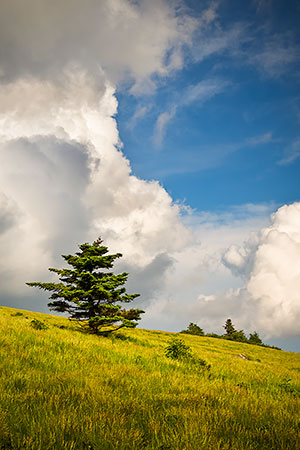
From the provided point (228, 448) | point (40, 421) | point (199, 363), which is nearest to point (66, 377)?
point (40, 421)

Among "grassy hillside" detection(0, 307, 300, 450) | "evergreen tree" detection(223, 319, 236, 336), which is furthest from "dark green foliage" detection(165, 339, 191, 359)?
"evergreen tree" detection(223, 319, 236, 336)

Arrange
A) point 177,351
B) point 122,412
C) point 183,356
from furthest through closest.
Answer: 1. point 177,351
2. point 183,356
3. point 122,412

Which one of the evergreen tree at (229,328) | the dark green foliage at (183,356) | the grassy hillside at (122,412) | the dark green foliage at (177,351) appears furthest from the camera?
the evergreen tree at (229,328)

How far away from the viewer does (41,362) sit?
6.18 m

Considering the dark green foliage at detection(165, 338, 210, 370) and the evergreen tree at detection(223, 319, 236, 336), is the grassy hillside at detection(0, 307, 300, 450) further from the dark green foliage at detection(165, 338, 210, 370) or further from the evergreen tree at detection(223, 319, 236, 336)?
the evergreen tree at detection(223, 319, 236, 336)

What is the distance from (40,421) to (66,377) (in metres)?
2.08

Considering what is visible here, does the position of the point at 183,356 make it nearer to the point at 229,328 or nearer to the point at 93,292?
the point at 93,292

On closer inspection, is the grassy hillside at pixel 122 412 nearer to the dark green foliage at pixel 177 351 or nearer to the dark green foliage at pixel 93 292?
the dark green foliage at pixel 177 351

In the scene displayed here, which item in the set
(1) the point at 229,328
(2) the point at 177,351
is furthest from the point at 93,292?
(1) the point at 229,328

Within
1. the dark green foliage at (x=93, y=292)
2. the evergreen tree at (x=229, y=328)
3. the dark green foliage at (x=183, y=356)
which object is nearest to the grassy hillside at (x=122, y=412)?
the dark green foliage at (x=183, y=356)

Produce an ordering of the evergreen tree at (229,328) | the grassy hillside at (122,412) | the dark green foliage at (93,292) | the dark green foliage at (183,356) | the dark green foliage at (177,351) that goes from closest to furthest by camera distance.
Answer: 1. the grassy hillside at (122,412)
2. the dark green foliage at (183,356)
3. the dark green foliage at (177,351)
4. the dark green foliage at (93,292)
5. the evergreen tree at (229,328)

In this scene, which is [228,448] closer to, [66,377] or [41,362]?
[66,377]

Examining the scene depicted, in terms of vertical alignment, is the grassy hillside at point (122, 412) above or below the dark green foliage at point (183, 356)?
below

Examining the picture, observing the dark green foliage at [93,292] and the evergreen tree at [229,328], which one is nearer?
the dark green foliage at [93,292]
